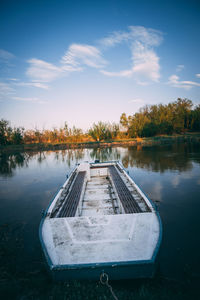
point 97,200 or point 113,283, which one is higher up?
point 97,200

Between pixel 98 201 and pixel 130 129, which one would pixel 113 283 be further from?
pixel 130 129

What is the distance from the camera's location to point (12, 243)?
5.07 metres

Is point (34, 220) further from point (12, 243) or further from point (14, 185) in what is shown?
point (14, 185)

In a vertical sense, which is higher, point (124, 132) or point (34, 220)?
point (124, 132)

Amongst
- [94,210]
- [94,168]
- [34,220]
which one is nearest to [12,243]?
[34,220]

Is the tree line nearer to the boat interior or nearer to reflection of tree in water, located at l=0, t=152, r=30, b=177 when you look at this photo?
reflection of tree in water, located at l=0, t=152, r=30, b=177

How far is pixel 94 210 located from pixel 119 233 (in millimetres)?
2416

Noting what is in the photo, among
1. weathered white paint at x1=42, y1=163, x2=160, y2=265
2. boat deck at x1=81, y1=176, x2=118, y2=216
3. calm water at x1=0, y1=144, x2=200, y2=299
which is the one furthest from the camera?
boat deck at x1=81, y1=176, x2=118, y2=216

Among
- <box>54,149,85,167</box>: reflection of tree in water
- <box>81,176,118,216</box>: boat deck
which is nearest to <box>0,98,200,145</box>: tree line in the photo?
<box>54,149,85,167</box>: reflection of tree in water

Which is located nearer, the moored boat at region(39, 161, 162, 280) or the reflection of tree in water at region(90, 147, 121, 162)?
the moored boat at region(39, 161, 162, 280)

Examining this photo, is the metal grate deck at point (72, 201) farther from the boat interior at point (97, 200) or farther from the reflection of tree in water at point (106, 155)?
the reflection of tree in water at point (106, 155)

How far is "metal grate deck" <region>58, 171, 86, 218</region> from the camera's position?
4.95m

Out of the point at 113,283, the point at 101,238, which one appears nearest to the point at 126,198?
the point at 101,238

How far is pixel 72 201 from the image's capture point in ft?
19.3
